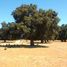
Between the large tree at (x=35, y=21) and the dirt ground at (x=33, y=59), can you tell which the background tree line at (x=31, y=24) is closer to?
the large tree at (x=35, y=21)

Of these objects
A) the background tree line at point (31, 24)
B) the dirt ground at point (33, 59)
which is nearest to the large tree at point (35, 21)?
the background tree line at point (31, 24)

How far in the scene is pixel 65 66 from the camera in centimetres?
1981

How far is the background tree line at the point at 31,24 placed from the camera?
5622 cm

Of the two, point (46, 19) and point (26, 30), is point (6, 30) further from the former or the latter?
point (46, 19)

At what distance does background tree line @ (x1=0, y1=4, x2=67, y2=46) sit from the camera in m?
56.2

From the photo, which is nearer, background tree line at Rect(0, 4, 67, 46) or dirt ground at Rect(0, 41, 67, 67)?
dirt ground at Rect(0, 41, 67, 67)

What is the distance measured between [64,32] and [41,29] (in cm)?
6680

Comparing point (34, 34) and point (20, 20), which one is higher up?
point (20, 20)

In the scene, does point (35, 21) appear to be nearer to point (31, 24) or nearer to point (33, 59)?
point (31, 24)

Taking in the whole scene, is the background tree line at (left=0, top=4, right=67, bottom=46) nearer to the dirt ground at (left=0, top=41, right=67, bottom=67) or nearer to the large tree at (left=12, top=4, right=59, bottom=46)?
the large tree at (left=12, top=4, right=59, bottom=46)

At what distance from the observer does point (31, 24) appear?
57219mm

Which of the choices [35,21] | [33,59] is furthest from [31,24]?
[33,59]

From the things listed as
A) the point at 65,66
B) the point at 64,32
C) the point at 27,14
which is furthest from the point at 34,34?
the point at 64,32

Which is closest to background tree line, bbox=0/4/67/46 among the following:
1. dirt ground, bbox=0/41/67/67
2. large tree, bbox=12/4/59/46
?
large tree, bbox=12/4/59/46
